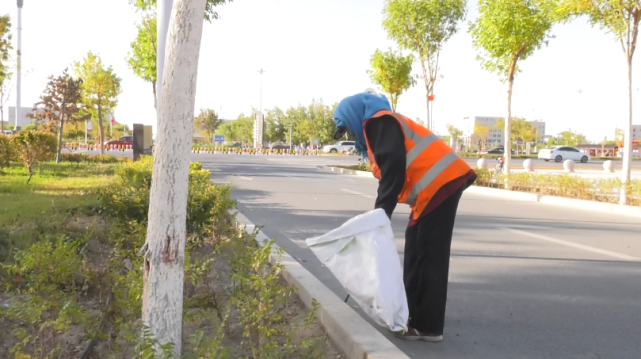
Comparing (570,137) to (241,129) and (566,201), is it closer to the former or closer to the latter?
(241,129)

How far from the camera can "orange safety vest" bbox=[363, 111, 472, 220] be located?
10.1 feet

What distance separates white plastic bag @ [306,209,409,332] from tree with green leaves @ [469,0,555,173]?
12.8 m

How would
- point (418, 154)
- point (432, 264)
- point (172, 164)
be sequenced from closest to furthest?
point (172, 164) → point (418, 154) → point (432, 264)

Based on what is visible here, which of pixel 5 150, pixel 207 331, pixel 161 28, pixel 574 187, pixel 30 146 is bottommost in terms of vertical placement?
pixel 207 331

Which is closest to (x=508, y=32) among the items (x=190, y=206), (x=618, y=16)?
(x=618, y=16)

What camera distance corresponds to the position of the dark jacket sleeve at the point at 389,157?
2.96 m

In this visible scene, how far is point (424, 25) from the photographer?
796 inches

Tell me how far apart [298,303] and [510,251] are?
3.44 m

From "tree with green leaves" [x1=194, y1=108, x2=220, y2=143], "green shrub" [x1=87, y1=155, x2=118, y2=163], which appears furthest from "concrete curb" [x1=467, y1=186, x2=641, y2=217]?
"tree with green leaves" [x1=194, y1=108, x2=220, y2=143]

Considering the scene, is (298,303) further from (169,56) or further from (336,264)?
(169,56)

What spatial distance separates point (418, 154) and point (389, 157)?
215 millimetres

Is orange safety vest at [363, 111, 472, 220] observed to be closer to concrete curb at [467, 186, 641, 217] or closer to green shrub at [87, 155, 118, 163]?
concrete curb at [467, 186, 641, 217]

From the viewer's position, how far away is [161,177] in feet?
7.75

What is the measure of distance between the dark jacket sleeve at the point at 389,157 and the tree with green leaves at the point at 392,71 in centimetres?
2219
